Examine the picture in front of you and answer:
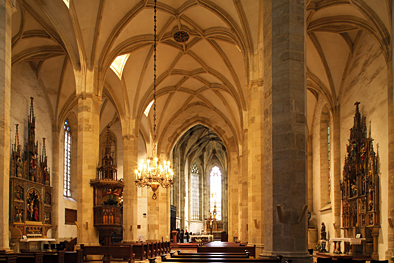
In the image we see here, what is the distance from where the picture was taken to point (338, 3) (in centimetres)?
1516

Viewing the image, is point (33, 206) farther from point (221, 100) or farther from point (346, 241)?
point (221, 100)

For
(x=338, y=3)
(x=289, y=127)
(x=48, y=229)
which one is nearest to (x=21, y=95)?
(x=48, y=229)

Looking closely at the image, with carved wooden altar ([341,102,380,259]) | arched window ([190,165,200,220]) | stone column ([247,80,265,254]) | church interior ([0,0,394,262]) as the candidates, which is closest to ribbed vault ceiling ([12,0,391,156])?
church interior ([0,0,394,262])

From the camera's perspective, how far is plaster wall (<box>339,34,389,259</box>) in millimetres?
14688

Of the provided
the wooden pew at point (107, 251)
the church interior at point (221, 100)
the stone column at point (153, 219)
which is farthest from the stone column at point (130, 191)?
the stone column at point (153, 219)

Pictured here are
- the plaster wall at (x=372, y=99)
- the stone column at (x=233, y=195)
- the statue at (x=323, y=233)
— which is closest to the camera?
the plaster wall at (x=372, y=99)

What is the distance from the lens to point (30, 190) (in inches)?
749

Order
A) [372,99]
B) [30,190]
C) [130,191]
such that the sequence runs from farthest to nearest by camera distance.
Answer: [130,191] → [30,190] → [372,99]

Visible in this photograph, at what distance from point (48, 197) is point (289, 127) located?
17304 millimetres

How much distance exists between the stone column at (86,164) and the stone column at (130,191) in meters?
5.25

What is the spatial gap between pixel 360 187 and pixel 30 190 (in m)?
14.6

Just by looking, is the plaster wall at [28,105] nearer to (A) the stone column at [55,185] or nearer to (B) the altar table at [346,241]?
(A) the stone column at [55,185]

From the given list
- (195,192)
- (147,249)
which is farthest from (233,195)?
(147,249)

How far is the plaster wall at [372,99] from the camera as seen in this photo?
48.2 ft
